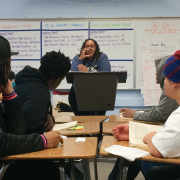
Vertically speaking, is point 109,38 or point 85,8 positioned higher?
point 85,8

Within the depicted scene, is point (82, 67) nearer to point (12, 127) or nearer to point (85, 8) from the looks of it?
point (85, 8)

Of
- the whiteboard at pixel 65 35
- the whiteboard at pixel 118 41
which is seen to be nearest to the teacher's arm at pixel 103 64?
the whiteboard at pixel 118 41

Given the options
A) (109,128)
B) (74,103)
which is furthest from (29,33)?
(109,128)

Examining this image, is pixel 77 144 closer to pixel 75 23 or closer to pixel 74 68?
pixel 74 68

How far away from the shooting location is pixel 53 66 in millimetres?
1876

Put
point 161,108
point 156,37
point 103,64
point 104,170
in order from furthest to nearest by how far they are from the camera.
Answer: point 156,37 < point 103,64 < point 104,170 < point 161,108

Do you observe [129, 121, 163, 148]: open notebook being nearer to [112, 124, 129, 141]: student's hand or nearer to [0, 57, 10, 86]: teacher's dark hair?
[112, 124, 129, 141]: student's hand

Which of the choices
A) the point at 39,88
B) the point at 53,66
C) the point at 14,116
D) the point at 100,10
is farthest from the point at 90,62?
the point at 14,116

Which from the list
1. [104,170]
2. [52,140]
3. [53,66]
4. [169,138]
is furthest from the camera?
[104,170]

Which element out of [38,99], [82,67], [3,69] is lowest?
[38,99]

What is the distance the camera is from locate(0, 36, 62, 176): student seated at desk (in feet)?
3.92

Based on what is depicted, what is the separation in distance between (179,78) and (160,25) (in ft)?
10.7

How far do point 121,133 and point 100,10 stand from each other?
127 inches

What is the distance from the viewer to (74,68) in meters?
3.38
